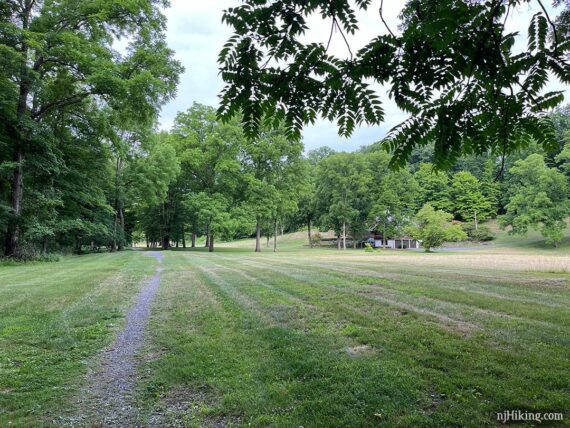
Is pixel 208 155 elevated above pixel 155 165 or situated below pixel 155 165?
above

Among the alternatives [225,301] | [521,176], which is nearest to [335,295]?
[225,301]

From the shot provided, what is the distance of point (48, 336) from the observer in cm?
547

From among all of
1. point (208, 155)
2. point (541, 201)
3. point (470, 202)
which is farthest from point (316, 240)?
point (541, 201)

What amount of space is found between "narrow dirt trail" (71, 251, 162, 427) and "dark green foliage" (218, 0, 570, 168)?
289 cm

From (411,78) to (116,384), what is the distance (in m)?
4.44

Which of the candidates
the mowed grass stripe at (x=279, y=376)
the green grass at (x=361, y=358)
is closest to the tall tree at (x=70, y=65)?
the green grass at (x=361, y=358)

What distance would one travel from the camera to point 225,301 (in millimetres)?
8133

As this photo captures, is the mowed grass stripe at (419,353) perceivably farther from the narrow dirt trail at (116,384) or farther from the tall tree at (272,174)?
the tall tree at (272,174)

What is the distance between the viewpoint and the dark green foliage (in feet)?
9.25

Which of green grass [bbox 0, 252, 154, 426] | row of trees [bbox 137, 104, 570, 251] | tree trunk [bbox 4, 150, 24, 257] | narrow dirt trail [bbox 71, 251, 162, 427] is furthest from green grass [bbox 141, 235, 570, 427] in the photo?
row of trees [bbox 137, 104, 570, 251]

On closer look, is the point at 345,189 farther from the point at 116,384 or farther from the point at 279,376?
the point at 116,384

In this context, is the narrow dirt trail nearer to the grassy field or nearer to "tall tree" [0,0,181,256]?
the grassy field

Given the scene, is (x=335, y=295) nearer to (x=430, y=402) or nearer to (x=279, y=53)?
(x=430, y=402)

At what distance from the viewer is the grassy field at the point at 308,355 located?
322 cm
